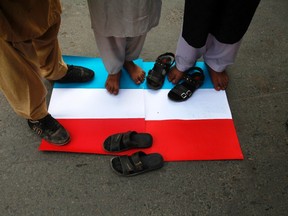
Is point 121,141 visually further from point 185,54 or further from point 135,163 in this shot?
point 185,54

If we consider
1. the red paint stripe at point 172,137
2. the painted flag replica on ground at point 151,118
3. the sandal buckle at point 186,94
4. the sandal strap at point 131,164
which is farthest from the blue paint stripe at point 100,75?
the sandal strap at point 131,164

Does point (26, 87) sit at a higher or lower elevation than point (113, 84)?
higher

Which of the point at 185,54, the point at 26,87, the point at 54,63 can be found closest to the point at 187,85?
the point at 185,54

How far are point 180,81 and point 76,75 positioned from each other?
558 millimetres

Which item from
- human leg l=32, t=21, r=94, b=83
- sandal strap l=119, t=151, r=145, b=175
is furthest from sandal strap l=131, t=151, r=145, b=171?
human leg l=32, t=21, r=94, b=83

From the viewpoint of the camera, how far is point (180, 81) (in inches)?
56.3

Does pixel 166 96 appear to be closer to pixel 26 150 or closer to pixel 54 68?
pixel 54 68

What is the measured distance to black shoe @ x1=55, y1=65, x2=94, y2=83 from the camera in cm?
140

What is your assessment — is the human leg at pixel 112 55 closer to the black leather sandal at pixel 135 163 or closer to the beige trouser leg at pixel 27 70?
→ the beige trouser leg at pixel 27 70

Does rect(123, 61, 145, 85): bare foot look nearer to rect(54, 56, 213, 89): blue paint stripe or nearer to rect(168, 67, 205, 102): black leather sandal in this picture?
rect(54, 56, 213, 89): blue paint stripe

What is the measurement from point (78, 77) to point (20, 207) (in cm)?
68

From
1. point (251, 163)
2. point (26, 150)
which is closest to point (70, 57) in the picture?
point (26, 150)

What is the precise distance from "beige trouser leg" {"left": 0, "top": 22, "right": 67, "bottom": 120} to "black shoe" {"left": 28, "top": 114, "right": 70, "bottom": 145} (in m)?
0.04

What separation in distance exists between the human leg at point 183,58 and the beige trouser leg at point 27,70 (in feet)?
1.95
